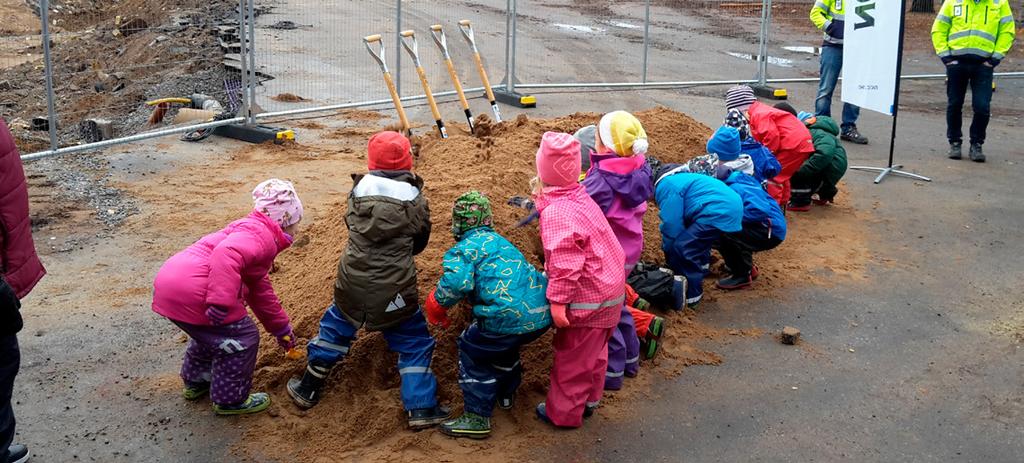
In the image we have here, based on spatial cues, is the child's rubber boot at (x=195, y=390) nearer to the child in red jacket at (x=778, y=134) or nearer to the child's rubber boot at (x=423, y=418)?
the child's rubber boot at (x=423, y=418)

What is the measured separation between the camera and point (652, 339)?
20.0 ft

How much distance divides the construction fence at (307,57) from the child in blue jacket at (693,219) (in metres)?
3.86

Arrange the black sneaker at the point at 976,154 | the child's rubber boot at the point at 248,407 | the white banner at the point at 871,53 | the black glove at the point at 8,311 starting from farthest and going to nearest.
→ the black sneaker at the point at 976,154, the white banner at the point at 871,53, the child's rubber boot at the point at 248,407, the black glove at the point at 8,311

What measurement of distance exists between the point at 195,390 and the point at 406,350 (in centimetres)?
125

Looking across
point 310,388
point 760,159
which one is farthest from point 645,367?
point 760,159

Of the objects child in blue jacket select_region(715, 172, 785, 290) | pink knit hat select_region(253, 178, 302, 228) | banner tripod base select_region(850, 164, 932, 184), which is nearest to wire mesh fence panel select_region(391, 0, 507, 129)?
child in blue jacket select_region(715, 172, 785, 290)

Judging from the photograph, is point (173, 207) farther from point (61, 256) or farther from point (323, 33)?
point (323, 33)

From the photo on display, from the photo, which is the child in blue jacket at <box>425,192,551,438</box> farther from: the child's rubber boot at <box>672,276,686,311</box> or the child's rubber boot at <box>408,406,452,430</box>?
the child's rubber boot at <box>672,276,686,311</box>

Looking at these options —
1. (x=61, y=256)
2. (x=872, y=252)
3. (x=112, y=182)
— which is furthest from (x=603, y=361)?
(x=112, y=182)

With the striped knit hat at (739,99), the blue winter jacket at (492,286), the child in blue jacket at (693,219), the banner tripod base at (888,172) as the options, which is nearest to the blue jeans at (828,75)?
the banner tripod base at (888,172)

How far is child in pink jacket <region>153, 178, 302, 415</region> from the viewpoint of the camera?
4.82 meters

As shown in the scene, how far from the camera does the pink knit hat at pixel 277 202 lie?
197 inches

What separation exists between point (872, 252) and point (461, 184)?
3.76 metres

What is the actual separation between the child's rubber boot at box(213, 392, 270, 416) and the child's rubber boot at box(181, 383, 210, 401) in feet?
0.71
